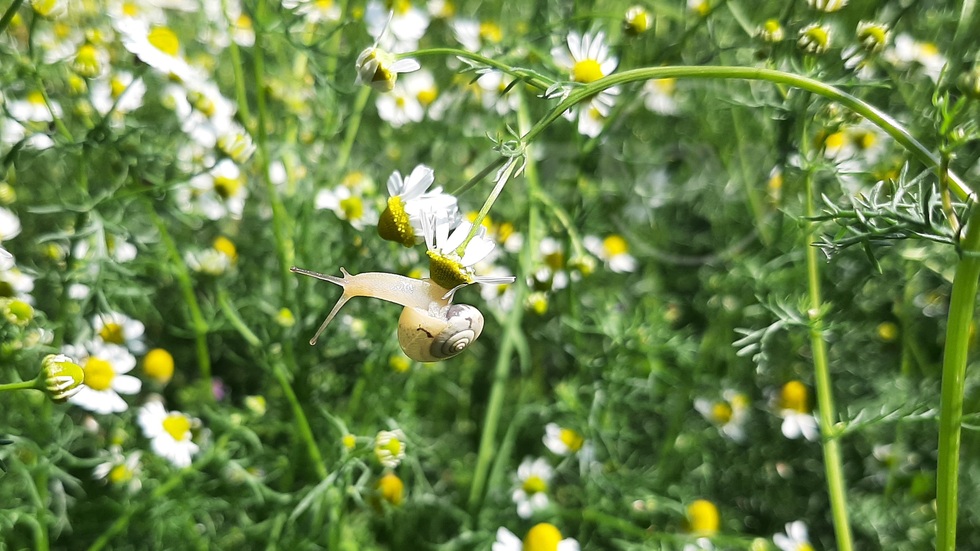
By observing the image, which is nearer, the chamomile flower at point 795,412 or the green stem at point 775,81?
the green stem at point 775,81

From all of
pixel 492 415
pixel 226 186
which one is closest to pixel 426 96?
pixel 226 186

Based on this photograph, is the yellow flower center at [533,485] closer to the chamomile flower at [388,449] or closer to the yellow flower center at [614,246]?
the chamomile flower at [388,449]

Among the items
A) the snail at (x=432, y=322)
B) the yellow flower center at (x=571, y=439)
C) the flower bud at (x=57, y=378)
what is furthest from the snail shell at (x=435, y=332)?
the yellow flower center at (x=571, y=439)

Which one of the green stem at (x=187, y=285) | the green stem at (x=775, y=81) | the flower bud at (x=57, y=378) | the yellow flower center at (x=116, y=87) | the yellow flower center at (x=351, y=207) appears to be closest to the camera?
the green stem at (x=775, y=81)

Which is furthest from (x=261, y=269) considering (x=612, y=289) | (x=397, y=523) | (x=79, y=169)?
(x=612, y=289)

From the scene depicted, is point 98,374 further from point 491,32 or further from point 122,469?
point 491,32

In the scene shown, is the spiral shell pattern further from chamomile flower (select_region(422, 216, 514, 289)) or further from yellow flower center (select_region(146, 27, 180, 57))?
yellow flower center (select_region(146, 27, 180, 57))

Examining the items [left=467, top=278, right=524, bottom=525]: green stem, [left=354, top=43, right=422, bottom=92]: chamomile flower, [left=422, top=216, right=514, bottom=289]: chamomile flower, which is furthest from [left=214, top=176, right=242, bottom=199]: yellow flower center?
[left=422, top=216, right=514, bottom=289]: chamomile flower
